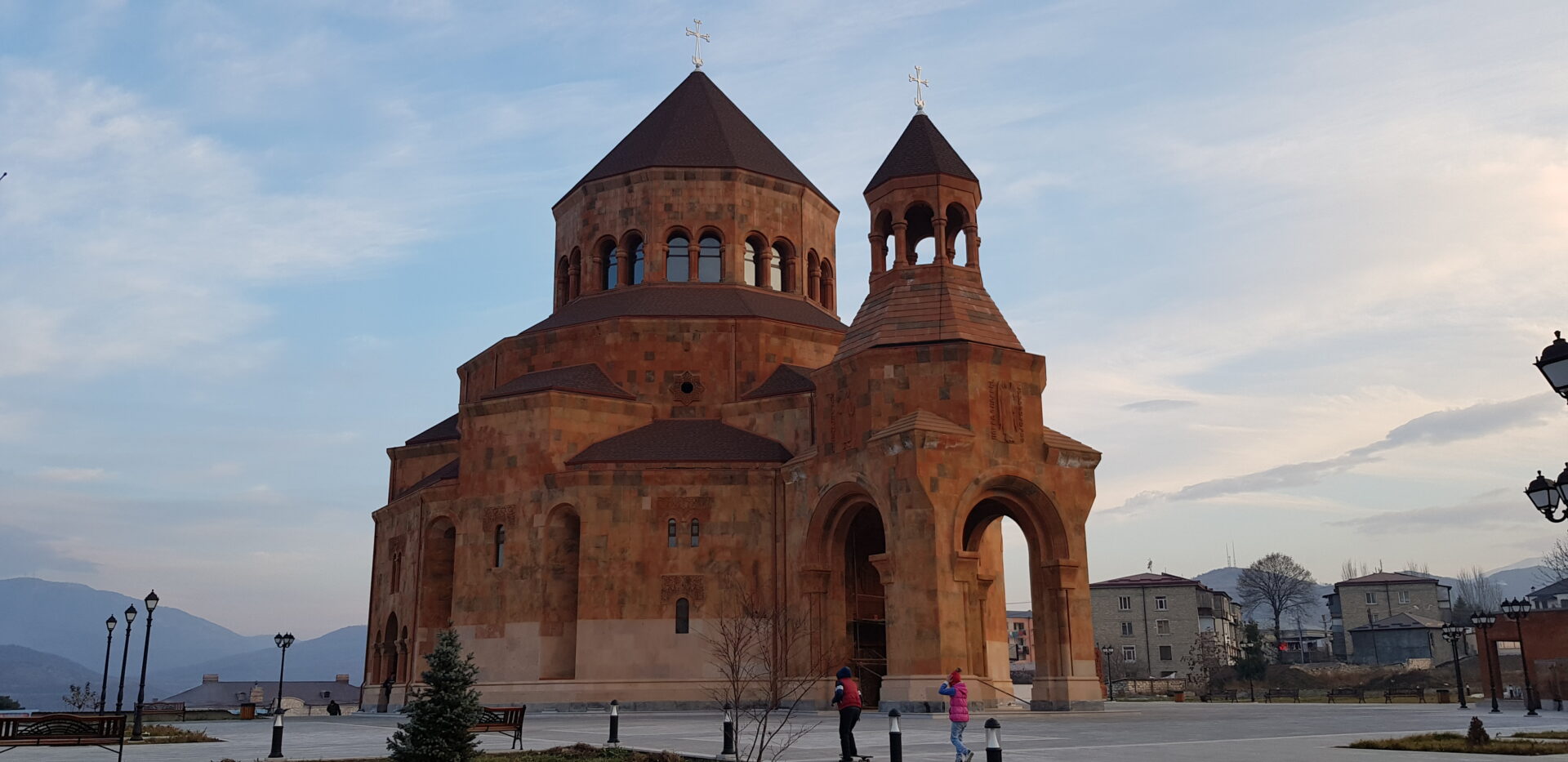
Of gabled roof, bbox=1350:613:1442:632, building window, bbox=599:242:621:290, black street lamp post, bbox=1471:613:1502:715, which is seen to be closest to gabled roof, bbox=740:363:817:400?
building window, bbox=599:242:621:290

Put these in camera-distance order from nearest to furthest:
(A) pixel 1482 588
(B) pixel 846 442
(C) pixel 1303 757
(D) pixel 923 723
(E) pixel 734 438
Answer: (C) pixel 1303 757 → (D) pixel 923 723 → (B) pixel 846 442 → (E) pixel 734 438 → (A) pixel 1482 588

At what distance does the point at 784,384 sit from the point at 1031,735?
59.9ft

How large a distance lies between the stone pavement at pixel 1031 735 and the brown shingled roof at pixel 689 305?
44.3 ft

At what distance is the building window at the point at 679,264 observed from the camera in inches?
1606

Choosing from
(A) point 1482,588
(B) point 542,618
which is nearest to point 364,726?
(B) point 542,618

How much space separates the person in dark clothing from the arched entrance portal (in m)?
16.2

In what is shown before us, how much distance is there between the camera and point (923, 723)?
2433cm

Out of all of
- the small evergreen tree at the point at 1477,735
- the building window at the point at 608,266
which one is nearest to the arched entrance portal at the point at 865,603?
the building window at the point at 608,266

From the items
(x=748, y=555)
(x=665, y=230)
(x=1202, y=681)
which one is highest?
(x=665, y=230)

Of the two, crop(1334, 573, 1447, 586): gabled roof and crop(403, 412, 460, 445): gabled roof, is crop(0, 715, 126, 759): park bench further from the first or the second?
crop(1334, 573, 1447, 586): gabled roof

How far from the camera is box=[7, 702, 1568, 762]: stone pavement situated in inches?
615

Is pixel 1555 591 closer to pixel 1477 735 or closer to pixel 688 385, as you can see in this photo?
pixel 688 385

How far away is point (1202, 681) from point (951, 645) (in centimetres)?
5244

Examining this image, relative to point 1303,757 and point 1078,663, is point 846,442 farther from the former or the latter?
point 1303,757
